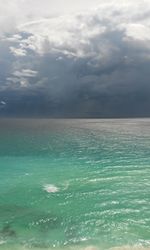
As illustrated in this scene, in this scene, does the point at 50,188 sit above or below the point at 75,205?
above

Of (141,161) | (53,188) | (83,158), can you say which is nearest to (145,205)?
(53,188)

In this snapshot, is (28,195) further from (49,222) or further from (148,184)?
(148,184)

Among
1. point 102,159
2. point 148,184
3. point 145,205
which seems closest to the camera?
point 145,205

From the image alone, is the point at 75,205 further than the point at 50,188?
No

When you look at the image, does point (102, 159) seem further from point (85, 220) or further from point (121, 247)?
point (121, 247)

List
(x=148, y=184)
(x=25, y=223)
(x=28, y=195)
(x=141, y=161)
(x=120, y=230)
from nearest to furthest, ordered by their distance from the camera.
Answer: (x=120, y=230) → (x=25, y=223) → (x=28, y=195) → (x=148, y=184) → (x=141, y=161)

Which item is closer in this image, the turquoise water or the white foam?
the turquoise water

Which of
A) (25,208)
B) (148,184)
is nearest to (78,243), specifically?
(25,208)

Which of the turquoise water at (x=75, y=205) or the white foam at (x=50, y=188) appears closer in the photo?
the turquoise water at (x=75, y=205)

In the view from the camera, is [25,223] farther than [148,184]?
No
